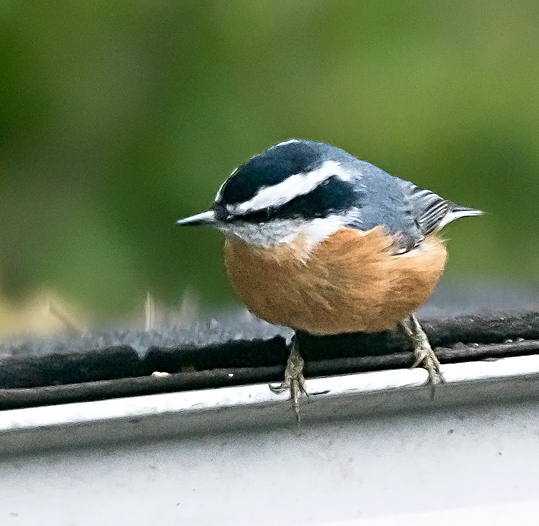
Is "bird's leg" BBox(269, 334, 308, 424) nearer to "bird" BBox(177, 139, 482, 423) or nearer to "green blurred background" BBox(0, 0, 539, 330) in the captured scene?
"bird" BBox(177, 139, 482, 423)

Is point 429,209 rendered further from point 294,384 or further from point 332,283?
point 294,384

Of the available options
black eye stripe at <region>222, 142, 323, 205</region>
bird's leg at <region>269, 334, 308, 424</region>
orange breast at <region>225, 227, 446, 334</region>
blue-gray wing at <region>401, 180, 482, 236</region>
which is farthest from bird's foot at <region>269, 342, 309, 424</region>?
blue-gray wing at <region>401, 180, 482, 236</region>

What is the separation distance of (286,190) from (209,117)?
Result: 17.0 inches

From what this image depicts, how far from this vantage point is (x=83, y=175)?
63.6 inches

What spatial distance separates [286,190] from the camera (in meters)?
1.16

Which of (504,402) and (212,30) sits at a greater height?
(212,30)

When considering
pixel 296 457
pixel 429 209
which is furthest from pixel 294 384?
pixel 429 209

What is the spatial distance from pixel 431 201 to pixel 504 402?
0.43 meters

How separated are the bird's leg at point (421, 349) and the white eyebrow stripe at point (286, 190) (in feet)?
0.74

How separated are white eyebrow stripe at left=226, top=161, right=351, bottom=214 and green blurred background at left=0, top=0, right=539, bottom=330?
1.18 ft

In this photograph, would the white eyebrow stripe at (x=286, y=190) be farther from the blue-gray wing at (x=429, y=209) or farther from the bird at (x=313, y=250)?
the blue-gray wing at (x=429, y=209)

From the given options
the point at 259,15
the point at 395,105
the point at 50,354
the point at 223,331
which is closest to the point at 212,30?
the point at 259,15

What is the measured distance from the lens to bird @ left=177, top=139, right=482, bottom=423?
1143mm

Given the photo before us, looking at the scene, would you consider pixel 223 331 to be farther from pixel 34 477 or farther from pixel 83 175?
pixel 83 175
